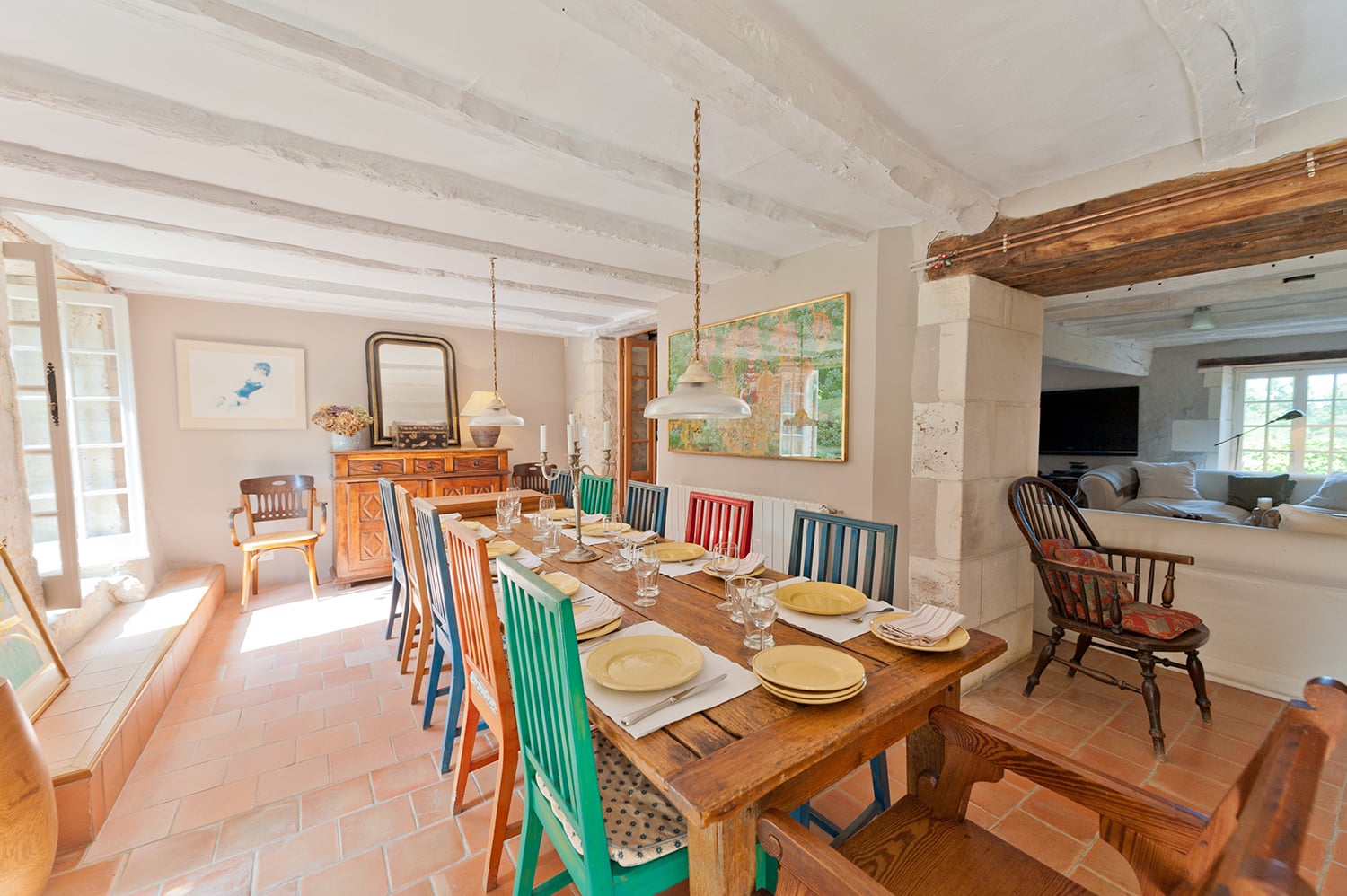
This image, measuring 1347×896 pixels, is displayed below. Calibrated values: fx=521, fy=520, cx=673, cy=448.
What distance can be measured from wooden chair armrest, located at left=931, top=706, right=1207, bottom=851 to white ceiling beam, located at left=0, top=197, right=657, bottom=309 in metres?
3.29

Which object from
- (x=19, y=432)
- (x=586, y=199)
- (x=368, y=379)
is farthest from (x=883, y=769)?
(x=368, y=379)

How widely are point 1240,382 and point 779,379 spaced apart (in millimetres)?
5376

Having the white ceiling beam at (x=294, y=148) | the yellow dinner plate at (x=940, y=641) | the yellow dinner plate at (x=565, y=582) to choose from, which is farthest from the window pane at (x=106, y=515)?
the yellow dinner plate at (x=940, y=641)

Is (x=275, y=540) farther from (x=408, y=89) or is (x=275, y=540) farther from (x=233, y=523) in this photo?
(x=408, y=89)

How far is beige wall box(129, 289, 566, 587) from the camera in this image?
369cm

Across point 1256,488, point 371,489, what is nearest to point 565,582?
point 371,489

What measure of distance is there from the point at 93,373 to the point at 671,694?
4.44 metres

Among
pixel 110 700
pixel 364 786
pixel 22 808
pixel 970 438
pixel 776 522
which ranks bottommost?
pixel 364 786

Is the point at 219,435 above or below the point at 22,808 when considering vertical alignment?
above

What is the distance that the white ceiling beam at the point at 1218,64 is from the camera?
1182 millimetres

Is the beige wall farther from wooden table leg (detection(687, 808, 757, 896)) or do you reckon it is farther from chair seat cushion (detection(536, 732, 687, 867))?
wooden table leg (detection(687, 808, 757, 896))

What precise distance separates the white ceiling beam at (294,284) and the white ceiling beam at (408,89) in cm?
234

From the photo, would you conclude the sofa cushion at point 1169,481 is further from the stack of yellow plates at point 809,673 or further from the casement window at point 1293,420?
the stack of yellow plates at point 809,673

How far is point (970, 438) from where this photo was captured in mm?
2352
